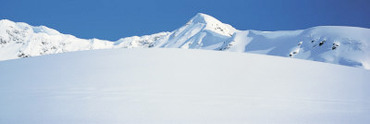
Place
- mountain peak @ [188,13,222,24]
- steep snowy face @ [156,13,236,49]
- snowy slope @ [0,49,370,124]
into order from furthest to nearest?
mountain peak @ [188,13,222,24], steep snowy face @ [156,13,236,49], snowy slope @ [0,49,370,124]

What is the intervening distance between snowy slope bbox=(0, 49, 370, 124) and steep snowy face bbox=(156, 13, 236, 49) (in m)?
78.3

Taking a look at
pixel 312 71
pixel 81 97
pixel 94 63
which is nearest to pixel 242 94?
pixel 81 97

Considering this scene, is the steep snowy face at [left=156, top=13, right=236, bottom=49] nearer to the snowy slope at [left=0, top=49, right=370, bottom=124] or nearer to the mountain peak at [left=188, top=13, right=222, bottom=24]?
the mountain peak at [left=188, top=13, right=222, bottom=24]

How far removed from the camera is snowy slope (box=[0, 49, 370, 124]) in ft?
8.07

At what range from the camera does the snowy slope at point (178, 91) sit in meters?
2.46

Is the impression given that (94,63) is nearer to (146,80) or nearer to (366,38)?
(146,80)

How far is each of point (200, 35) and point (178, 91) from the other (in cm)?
11202

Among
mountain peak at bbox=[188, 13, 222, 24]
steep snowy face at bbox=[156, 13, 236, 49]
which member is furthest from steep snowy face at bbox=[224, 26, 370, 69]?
mountain peak at bbox=[188, 13, 222, 24]

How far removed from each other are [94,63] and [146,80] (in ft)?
5.31

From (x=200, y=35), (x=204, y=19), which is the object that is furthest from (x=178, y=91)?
(x=204, y=19)

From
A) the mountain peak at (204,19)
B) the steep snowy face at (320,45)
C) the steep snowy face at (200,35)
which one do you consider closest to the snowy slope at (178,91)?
the steep snowy face at (320,45)

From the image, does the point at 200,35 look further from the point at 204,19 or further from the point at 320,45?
the point at 320,45

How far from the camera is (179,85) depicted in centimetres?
355

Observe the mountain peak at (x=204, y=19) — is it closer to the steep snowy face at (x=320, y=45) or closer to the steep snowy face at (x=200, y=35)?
the steep snowy face at (x=200, y=35)
